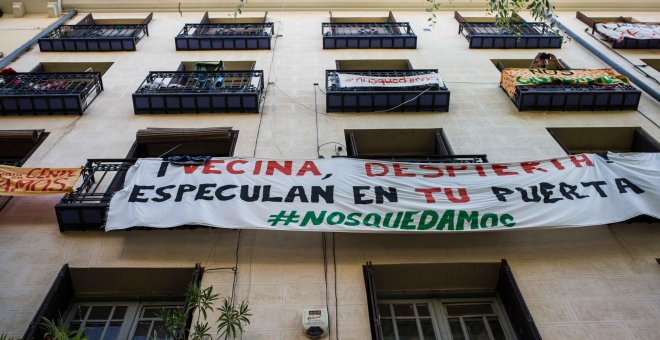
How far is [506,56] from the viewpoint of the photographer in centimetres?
2406

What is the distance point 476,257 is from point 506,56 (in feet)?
48.7

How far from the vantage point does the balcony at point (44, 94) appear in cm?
1861

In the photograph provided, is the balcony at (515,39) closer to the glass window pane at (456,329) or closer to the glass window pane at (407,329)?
the glass window pane at (456,329)

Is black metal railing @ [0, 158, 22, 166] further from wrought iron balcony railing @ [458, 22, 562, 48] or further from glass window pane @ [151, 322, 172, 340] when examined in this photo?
wrought iron balcony railing @ [458, 22, 562, 48]

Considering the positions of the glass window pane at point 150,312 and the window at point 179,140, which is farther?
the window at point 179,140

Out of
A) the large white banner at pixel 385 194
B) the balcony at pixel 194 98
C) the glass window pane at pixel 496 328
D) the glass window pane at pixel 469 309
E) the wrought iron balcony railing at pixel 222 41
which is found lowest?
the glass window pane at pixel 496 328

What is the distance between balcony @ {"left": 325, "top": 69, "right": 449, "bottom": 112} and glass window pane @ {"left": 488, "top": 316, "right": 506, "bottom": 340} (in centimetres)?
932

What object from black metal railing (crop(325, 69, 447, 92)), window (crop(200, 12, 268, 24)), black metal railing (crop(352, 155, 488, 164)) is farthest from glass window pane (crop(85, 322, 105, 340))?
window (crop(200, 12, 268, 24))

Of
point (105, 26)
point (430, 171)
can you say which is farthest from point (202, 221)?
point (105, 26)

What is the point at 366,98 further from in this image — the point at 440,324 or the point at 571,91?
the point at 440,324

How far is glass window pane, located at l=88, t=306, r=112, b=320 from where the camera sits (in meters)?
12.1

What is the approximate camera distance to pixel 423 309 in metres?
12.5

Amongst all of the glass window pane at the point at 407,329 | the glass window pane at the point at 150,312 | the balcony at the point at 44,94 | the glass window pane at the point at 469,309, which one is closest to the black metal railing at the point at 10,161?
the balcony at the point at 44,94

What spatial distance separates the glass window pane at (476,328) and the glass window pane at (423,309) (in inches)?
37.5
